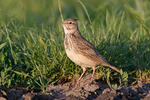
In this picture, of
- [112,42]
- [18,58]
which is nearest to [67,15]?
[112,42]

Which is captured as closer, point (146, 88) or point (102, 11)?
point (146, 88)

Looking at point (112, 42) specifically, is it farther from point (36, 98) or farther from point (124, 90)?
point (36, 98)

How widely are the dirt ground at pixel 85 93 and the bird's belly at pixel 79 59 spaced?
0.31 meters

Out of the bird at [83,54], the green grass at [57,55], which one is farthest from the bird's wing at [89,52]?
the green grass at [57,55]

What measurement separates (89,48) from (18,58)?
1.23 m

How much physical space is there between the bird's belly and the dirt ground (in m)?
0.31

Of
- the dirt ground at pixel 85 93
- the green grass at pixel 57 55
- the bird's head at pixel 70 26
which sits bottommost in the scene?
the dirt ground at pixel 85 93

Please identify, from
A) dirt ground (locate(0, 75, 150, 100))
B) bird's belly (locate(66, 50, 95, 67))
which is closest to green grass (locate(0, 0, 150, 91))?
dirt ground (locate(0, 75, 150, 100))

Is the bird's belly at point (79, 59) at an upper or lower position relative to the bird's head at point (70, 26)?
lower

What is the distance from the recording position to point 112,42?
22.1 ft

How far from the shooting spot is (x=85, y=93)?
5379 millimetres

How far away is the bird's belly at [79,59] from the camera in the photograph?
18.9ft

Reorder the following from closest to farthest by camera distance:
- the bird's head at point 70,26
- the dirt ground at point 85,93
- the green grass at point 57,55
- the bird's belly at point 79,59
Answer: the dirt ground at point 85,93 < the bird's belly at point 79,59 < the green grass at point 57,55 < the bird's head at point 70,26

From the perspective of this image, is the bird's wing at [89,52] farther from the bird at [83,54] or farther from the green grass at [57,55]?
the green grass at [57,55]
